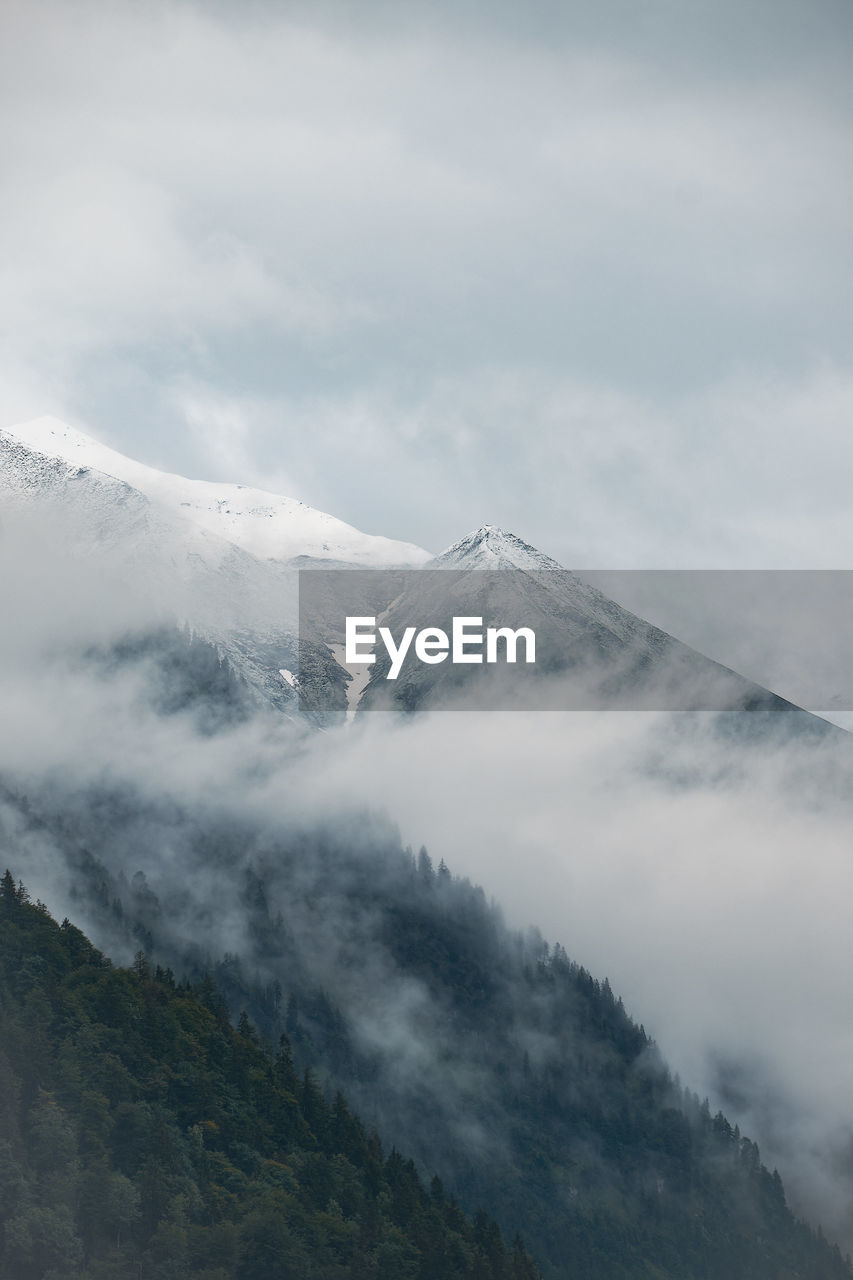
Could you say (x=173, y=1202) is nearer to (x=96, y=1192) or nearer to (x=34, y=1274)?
(x=96, y=1192)

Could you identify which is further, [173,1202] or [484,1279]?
[484,1279]

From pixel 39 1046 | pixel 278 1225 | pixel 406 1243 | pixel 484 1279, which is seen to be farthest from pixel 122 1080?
pixel 484 1279

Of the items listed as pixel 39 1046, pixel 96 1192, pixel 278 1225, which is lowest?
pixel 278 1225

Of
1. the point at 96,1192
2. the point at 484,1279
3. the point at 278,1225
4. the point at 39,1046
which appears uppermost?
the point at 39,1046

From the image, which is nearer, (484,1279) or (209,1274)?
(209,1274)

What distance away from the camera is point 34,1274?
14288 centimetres

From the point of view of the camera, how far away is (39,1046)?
181 m

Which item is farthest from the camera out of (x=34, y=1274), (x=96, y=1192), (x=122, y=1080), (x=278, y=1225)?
(x=122, y=1080)

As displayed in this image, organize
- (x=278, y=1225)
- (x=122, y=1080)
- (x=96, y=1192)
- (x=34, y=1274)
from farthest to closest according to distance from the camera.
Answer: (x=122, y=1080) < (x=278, y=1225) < (x=96, y=1192) < (x=34, y=1274)

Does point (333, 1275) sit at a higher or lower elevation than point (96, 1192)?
lower

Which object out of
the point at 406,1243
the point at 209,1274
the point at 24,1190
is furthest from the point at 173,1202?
the point at 406,1243

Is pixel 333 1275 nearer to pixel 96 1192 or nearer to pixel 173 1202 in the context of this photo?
pixel 173 1202

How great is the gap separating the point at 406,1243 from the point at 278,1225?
27823mm

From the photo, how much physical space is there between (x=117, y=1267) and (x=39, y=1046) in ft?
129
